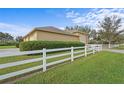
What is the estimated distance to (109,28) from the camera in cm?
3058

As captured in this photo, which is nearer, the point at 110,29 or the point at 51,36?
the point at 51,36

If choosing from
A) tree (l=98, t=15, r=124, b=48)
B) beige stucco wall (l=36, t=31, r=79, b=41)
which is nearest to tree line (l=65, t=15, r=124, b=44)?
tree (l=98, t=15, r=124, b=48)

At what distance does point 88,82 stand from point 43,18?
35.2 feet

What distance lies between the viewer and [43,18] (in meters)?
14.5

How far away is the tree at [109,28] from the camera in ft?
98.3

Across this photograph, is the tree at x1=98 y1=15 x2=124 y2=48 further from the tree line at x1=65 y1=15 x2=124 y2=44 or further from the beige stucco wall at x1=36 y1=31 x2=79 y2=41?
the beige stucco wall at x1=36 y1=31 x2=79 y2=41

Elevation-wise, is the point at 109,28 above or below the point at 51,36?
above

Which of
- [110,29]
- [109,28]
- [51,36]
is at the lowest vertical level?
[51,36]

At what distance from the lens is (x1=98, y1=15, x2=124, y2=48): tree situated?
98.3 feet

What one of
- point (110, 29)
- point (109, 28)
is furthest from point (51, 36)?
point (110, 29)

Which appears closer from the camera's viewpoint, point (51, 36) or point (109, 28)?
point (51, 36)

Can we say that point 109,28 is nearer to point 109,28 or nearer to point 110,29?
point 109,28
